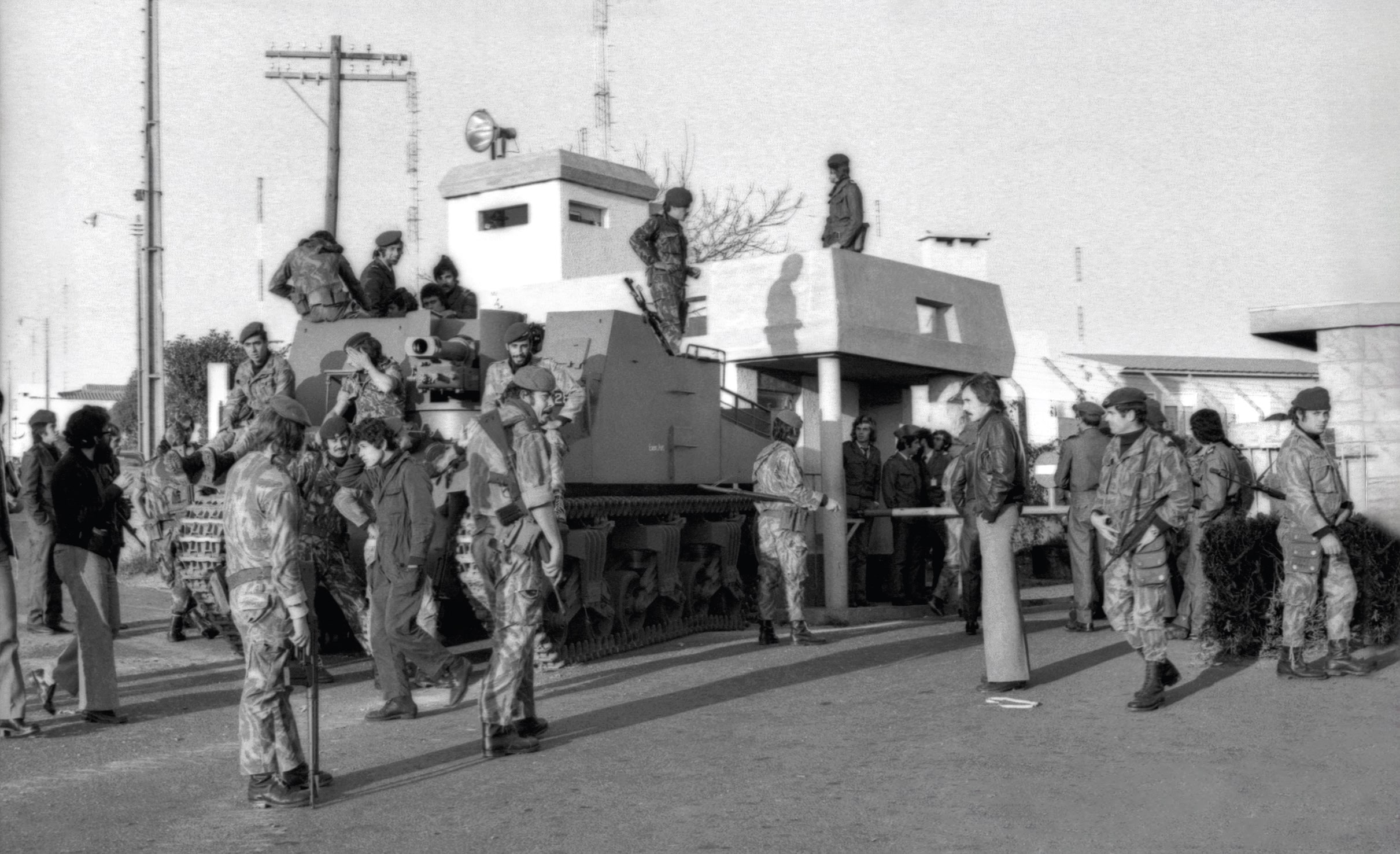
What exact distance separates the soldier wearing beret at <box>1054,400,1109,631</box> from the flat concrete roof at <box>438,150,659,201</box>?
16920mm

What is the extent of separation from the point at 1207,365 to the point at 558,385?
41868mm

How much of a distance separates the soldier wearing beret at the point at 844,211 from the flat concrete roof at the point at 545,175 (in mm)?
12889

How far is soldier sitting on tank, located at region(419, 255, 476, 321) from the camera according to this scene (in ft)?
42.0

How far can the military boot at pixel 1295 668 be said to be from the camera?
9.21 metres

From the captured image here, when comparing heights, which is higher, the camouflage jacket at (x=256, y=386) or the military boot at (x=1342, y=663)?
the camouflage jacket at (x=256, y=386)

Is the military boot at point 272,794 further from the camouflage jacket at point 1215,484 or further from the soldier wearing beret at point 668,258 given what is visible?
the camouflage jacket at point 1215,484

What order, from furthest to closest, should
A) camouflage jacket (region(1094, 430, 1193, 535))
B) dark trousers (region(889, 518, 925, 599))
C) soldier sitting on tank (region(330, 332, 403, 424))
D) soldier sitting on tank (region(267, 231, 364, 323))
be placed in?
dark trousers (region(889, 518, 925, 599)) < soldier sitting on tank (region(267, 231, 364, 323)) < soldier sitting on tank (region(330, 332, 403, 424)) < camouflage jacket (region(1094, 430, 1193, 535))

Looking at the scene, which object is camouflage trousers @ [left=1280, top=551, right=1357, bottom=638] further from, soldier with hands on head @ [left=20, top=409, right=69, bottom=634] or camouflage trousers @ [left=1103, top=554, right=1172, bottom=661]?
soldier with hands on head @ [left=20, top=409, right=69, bottom=634]

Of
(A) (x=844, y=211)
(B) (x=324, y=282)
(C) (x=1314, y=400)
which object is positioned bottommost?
(C) (x=1314, y=400)

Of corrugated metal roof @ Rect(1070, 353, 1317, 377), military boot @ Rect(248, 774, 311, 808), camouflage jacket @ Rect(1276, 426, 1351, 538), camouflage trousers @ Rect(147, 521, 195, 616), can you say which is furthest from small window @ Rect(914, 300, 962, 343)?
corrugated metal roof @ Rect(1070, 353, 1317, 377)

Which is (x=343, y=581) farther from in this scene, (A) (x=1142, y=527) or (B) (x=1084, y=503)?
(B) (x=1084, y=503)

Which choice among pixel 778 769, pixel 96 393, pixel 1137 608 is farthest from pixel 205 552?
pixel 96 393

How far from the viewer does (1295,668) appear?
924 cm

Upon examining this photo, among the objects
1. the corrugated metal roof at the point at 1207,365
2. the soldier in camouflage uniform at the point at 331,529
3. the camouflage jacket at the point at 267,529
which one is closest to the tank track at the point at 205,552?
the soldier in camouflage uniform at the point at 331,529
